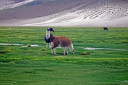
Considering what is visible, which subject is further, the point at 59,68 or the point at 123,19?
the point at 123,19

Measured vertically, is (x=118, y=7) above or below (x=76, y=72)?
above

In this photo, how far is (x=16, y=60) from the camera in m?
21.3

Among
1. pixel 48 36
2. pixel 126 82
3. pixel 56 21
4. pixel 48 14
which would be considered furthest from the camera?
pixel 48 14

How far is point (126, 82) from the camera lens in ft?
49.8

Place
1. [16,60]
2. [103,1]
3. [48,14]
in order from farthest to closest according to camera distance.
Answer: [48,14] → [103,1] → [16,60]

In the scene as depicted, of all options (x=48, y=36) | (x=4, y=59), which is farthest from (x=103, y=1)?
(x=4, y=59)

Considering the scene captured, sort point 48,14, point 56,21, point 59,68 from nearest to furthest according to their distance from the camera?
point 59,68, point 56,21, point 48,14

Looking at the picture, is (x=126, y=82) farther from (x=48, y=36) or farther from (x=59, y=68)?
(x=48, y=36)

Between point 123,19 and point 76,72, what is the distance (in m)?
79.6

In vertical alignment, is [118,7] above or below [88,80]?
above

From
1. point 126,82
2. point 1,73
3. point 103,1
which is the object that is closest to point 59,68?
point 1,73

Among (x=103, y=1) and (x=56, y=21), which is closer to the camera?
(x=56, y=21)

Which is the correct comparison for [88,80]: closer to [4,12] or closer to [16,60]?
[16,60]

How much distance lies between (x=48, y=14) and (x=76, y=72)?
375 ft
